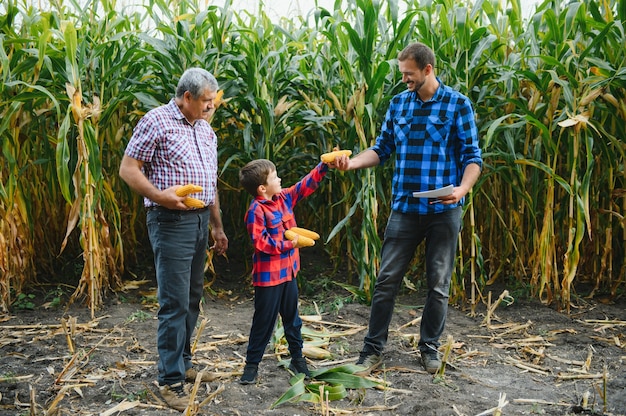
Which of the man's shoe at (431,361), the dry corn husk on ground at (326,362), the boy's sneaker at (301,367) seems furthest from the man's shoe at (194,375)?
the man's shoe at (431,361)

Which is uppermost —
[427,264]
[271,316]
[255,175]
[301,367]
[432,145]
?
[432,145]

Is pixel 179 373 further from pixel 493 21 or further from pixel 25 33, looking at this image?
pixel 493 21

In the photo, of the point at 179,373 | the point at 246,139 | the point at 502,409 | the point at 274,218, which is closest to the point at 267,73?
the point at 246,139

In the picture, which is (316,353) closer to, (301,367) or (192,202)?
(301,367)

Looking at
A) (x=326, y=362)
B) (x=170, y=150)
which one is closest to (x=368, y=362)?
(x=326, y=362)

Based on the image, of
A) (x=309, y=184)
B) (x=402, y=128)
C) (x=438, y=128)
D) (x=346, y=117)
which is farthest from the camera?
(x=346, y=117)

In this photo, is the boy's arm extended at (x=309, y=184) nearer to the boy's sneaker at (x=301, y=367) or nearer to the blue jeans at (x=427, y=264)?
the blue jeans at (x=427, y=264)

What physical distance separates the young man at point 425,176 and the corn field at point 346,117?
0.74 meters

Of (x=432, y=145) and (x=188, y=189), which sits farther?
(x=432, y=145)

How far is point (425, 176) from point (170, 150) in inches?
53.8

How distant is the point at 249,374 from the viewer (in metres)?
3.21

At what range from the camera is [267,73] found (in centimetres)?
483

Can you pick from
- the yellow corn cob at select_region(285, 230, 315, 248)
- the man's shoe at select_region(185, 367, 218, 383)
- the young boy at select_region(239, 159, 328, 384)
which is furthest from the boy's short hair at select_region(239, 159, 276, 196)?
the man's shoe at select_region(185, 367, 218, 383)

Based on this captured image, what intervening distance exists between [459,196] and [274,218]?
3.13 ft
